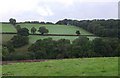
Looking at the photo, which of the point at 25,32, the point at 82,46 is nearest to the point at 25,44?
the point at 25,32

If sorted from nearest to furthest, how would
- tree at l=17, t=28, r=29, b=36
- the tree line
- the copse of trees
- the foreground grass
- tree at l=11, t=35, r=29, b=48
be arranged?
the foreground grass → the tree line → the copse of trees → tree at l=11, t=35, r=29, b=48 → tree at l=17, t=28, r=29, b=36

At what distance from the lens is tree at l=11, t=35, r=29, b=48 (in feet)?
267

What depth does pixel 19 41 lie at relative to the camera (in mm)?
83812

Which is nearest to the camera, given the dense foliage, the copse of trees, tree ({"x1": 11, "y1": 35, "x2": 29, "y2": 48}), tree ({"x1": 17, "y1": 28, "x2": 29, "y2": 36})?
the copse of trees

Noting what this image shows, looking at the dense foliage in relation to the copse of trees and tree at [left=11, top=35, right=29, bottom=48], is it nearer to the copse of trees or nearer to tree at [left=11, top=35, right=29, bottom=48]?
the copse of trees

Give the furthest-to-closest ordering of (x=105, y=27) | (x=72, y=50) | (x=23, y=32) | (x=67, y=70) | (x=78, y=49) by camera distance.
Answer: (x=105, y=27) → (x=23, y=32) → (x=78, y=49) → (x=72, y=50) → (x=67, y=70)

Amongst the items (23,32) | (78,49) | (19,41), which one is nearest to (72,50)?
(78,49)

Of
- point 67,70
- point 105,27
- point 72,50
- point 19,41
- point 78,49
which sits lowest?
point 72,50

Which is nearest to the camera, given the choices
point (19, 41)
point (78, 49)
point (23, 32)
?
point (78, 49)

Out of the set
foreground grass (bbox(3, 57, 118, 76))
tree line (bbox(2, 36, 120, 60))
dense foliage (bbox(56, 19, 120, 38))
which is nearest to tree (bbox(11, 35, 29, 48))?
tree line (bbox(2, 36, 120, 60))

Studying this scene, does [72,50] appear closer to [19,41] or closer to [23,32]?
[19,41]

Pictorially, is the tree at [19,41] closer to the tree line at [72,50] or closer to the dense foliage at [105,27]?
the tree line at [72,50]

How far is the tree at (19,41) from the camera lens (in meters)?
81.3

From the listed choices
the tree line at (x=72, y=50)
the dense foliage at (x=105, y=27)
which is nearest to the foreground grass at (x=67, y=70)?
the tree line at (x=72, y=50)
